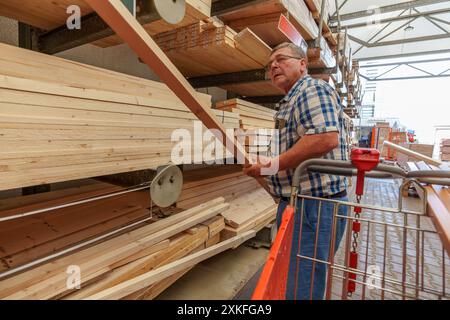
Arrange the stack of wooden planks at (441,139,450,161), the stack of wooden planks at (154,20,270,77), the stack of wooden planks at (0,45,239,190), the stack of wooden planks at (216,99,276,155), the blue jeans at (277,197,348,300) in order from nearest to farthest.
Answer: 1. the stack of wooden planks at (0,45,239,190)
2. the blue jeans at (277,197,348,300)
3. the stack of wooden planks at (154,20,270,77)
4. the stack of wooden planks at (216,99,276,155)
5. the stack of wooden planks at (441,139,450,161)

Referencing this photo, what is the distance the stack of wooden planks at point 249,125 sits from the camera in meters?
2.63

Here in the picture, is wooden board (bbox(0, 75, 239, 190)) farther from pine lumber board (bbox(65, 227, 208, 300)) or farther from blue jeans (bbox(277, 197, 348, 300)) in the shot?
blue jeans (bbox(277, 197, 348, 300))

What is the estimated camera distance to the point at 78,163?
1.19m

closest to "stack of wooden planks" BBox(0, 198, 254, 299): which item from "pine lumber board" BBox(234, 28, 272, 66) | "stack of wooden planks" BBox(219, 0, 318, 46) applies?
"pine lumber board" BBox(234, 28, 272, 66)

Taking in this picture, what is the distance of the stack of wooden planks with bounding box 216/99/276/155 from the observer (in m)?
2.63

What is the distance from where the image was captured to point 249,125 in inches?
111

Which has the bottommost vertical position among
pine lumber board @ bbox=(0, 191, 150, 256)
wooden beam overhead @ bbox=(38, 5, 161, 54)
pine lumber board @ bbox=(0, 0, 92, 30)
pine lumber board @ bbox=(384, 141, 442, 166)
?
pine lumber board @ bbox=(0, 191, 150, 256)

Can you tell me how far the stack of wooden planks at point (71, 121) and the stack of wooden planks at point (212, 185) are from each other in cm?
71

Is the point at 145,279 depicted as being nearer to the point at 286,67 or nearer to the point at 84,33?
the point at 84,33

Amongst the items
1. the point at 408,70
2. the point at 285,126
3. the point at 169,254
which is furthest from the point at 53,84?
the point at 408,70

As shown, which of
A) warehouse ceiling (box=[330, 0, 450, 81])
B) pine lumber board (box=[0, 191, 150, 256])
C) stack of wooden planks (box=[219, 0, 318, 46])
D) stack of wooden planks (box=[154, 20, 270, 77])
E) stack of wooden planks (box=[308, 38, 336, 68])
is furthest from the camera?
warehouse ceiling (box=[330, 0, 450, 81])

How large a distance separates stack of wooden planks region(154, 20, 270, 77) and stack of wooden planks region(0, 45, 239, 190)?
56 centimetres

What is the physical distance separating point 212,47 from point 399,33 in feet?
36.6

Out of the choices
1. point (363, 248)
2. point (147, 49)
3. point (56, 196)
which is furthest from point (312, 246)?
point (363, 248)
